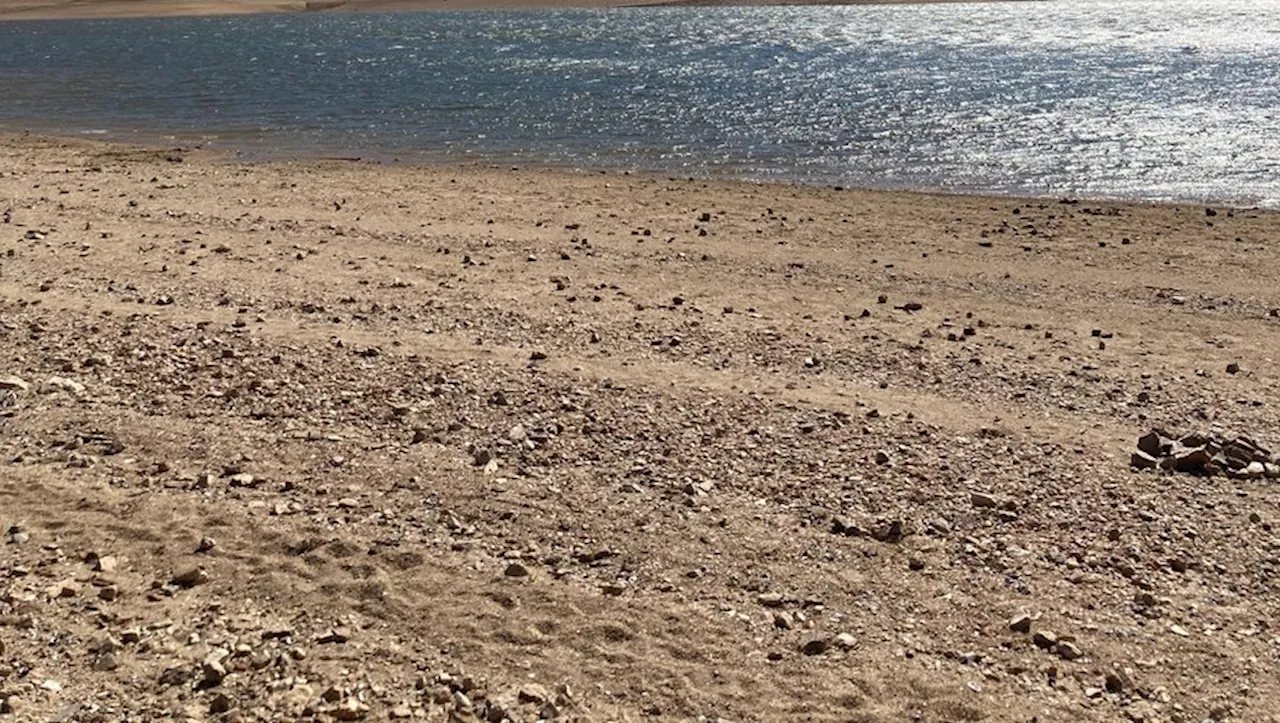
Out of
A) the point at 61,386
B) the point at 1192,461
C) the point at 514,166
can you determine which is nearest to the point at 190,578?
the point at 61,386

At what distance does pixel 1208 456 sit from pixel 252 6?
313 ft

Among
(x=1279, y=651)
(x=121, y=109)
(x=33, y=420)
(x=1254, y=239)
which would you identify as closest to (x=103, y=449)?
(x=33, y=420)

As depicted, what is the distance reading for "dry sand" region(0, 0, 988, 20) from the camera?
85125mm

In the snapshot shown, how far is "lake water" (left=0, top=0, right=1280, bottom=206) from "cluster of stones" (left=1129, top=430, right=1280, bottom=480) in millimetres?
10252

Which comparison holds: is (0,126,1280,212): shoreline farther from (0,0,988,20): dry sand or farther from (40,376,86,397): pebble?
(0,0,988,20): dry sand

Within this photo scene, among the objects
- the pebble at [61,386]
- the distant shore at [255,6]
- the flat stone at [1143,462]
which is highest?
the distant shore at [255,6]

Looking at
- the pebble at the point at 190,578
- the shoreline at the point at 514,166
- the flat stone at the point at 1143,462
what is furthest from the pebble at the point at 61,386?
the shoreline at the point at 514,166

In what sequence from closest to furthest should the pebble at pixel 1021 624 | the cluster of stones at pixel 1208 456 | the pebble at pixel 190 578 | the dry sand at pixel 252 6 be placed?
the pebble at pixel 1021 624
the pebble at pixel 190 578
the cluster of stones at pixel 1208 456
the dry sand at pixel 252 6

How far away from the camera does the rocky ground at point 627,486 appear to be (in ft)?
15.4

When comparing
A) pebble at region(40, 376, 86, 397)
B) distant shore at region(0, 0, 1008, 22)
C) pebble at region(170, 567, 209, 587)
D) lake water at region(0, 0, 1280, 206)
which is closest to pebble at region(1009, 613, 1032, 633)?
pebble at region(170, 567, 209, 587)

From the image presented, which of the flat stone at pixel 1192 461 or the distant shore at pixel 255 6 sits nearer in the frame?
the flat stone at pixel 1192 461

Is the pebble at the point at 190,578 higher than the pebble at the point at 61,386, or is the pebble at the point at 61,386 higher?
the pebble at the point at 61,386

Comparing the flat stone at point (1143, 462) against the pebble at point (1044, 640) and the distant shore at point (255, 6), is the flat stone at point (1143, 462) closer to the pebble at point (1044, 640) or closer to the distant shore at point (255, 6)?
the pebble at point (1044, 640)

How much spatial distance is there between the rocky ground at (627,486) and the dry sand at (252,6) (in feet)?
247
